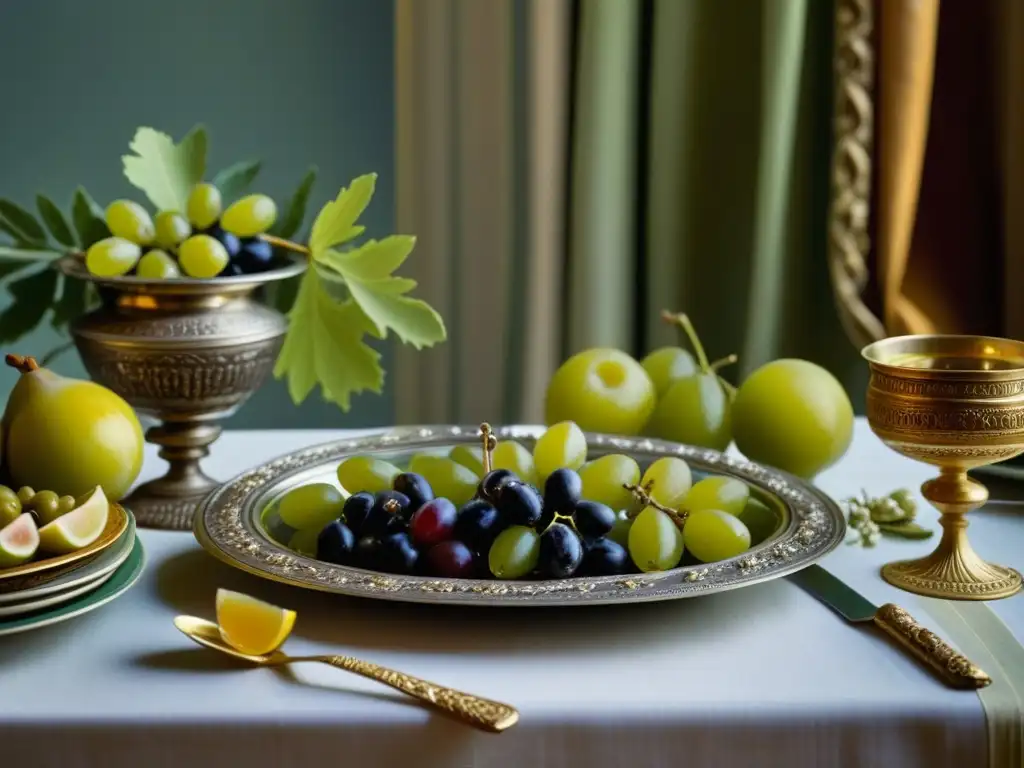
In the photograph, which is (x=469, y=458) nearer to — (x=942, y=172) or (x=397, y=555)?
(x=397, y=555)

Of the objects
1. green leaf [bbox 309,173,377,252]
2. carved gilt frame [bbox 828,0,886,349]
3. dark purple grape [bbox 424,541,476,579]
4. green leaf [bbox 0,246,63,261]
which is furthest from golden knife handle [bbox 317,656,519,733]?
carved gilt frame [bbox 828,0,886,349]

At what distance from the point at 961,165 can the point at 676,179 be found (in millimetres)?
346

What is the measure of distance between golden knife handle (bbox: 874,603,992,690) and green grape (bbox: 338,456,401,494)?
340mm

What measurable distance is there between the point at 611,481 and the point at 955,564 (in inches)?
9.0

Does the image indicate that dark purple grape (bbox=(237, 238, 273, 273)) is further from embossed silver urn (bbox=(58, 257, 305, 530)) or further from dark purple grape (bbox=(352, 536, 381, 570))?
dark purple grape (bbox=(352, 536, 381, 570))

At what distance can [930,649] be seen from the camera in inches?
26.4

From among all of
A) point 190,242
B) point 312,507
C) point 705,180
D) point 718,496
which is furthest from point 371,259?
point 705,180

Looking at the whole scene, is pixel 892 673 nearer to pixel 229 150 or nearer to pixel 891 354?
pixel 891 354

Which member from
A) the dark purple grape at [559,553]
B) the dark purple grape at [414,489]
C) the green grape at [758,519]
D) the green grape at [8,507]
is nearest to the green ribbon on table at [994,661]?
the green grape at [758,519]

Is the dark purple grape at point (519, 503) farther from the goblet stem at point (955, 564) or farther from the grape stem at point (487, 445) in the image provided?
the goblet stem at point (955, 564)

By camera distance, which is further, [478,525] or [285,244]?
[285,244]

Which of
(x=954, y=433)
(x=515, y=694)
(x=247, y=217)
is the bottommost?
(x=515, y=694)

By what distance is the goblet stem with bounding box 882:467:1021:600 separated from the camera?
0.78m

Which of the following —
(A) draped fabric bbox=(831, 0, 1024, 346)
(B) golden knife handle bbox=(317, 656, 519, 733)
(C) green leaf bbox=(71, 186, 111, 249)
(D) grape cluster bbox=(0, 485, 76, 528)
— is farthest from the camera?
(A) draped fabric bbox=(831, 0, 1024, 346)
